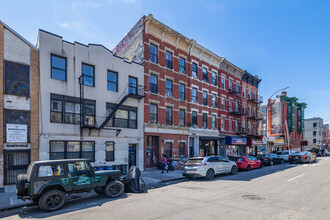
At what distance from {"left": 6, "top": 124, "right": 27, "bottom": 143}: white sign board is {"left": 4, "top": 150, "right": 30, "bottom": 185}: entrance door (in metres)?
0.66

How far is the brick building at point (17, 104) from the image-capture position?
40.9 ft

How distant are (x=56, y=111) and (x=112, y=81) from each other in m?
5.11

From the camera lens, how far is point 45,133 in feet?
45.7

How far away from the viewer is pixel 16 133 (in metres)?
12.8

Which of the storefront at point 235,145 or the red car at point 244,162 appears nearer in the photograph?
the red car at point 244,162

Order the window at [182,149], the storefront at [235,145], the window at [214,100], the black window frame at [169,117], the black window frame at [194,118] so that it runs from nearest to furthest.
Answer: the black window frame at [169,117], the window at [182,149], the black window frame at [194,118], the window at [214,100], the storefront at [235,145]

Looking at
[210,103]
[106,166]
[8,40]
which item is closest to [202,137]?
[210,103]

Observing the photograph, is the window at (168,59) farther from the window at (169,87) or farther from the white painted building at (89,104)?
the white painted building at (89,104)

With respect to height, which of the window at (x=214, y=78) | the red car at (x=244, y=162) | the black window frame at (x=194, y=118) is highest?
the window at (x=214, y=78)

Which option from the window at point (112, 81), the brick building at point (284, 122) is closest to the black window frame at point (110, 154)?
the window at point (112, 81)

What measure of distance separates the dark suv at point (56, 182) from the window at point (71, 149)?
616cm

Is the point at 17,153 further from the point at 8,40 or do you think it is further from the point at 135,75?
the point at 135,75

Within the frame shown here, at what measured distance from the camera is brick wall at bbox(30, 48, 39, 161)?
1341 centimetres

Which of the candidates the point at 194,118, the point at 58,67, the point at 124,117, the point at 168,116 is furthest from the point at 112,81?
the point at 194,118
